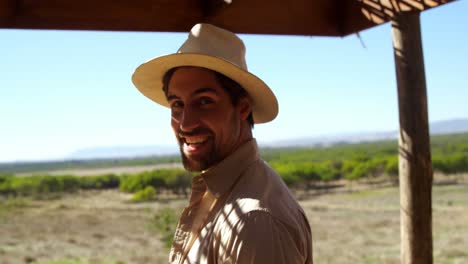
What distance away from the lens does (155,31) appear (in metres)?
2.18

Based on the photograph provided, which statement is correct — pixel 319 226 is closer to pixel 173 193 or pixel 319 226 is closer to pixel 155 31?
pixel 173 193

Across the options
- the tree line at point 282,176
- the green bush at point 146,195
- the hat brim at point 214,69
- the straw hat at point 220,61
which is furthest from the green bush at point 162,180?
the straw hat at point 220,61

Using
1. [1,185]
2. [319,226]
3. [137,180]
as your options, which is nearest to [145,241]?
[319,226]

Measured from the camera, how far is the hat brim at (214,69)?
1076mm

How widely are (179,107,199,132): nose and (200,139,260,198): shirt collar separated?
85mm

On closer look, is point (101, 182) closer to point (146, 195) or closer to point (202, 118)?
point (146, 195)

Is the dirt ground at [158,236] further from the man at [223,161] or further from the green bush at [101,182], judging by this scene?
the man at [223,161]

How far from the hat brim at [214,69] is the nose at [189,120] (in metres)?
0.09

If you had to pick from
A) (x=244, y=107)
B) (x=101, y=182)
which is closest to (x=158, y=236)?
(x=244, y=107)

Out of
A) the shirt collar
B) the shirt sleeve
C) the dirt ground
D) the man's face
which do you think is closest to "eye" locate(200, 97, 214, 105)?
the man's face

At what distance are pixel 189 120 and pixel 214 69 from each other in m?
0.11

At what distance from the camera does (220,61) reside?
1065 mm

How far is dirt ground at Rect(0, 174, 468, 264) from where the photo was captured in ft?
43.7

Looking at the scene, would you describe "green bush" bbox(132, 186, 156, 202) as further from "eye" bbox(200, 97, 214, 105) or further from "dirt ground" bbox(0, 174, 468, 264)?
"eye" bbox(200, 97, 214, 105)
